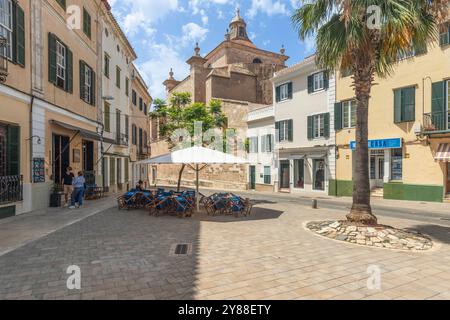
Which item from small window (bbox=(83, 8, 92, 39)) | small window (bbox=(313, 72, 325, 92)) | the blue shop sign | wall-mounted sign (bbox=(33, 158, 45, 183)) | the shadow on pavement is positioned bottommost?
the shadow on pavement

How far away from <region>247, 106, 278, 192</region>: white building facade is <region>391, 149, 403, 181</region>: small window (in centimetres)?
1031

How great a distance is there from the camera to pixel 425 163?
16422 millimetres

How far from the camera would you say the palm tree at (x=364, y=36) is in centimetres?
725

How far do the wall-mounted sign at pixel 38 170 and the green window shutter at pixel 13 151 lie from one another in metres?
0.79

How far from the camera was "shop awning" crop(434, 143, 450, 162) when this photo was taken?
15.3 meters

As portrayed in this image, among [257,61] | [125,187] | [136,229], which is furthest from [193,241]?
[257,61]

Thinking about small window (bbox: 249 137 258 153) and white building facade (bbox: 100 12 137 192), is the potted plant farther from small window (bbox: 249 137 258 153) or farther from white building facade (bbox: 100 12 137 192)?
small window (bbox: 249 137 258 153)

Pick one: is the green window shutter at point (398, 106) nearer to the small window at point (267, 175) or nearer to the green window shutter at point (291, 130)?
the green window shutter at point (291, 130)

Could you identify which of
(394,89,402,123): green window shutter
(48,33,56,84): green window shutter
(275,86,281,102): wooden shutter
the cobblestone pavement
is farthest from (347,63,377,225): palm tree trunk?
(275,86,281,102): wooden shutter

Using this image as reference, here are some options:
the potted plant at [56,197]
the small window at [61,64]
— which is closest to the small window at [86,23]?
the small window at [61,64]

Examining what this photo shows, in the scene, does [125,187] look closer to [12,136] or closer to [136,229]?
[12,136]

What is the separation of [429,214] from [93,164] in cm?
1694

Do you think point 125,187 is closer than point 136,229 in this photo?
No

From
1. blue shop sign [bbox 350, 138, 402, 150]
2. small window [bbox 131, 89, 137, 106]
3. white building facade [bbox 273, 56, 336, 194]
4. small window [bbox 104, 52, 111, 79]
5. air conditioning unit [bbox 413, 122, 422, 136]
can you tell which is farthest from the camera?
small window [bbox 131, 89, 137, 106]
